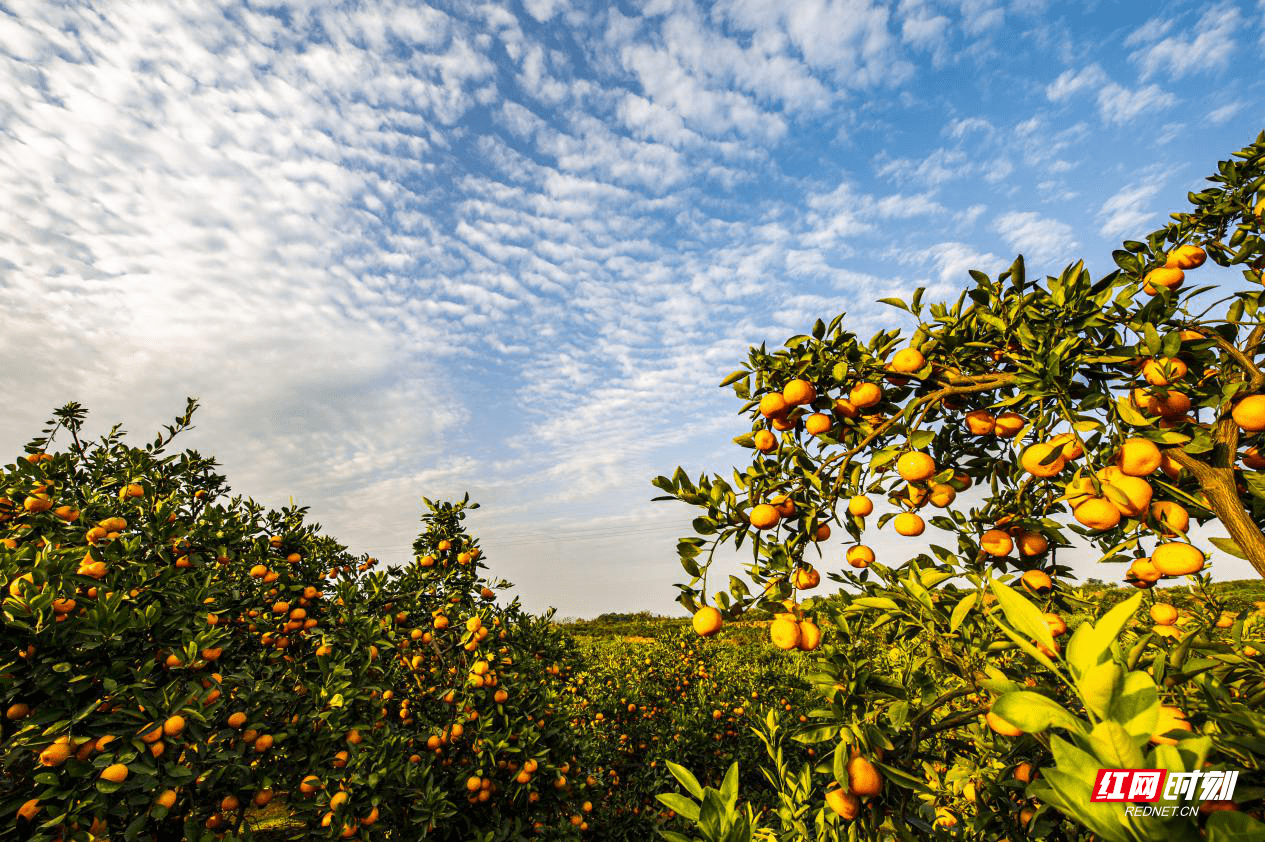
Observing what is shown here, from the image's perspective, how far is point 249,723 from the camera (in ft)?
9.91

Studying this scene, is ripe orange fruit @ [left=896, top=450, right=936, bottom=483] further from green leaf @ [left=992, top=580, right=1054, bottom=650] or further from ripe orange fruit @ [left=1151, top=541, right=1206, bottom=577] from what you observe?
green leaf @ [left=992, top=580, right=1054, bottom=650]

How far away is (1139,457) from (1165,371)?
0.25 m

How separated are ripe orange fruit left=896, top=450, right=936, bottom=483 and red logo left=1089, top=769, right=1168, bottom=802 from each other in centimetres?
113

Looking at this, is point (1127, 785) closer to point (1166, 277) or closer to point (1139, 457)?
point (1139, 457)

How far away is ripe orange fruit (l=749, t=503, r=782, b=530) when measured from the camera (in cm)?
175

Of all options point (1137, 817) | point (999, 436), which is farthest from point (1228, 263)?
point (1137, 817)

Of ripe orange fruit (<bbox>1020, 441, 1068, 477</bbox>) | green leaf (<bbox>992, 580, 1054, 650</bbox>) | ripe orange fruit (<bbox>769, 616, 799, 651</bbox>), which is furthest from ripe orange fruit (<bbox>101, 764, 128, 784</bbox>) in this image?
ripe orange fruit (<bbox>1020, 441, 1068, 477</bbox>)

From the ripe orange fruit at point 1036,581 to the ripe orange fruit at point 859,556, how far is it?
0.47 meters

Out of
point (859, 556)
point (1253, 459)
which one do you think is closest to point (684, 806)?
point (859, 556)

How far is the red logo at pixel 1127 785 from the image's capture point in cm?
59

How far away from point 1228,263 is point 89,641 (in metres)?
5.23

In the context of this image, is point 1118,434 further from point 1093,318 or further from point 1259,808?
point 1259,808

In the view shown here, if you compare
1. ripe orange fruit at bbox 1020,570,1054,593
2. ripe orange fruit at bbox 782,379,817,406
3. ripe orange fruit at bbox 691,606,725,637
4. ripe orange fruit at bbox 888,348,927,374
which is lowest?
ripe orange fruit at bbox 691,606,725,637

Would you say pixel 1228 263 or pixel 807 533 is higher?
pixel 1228 263
